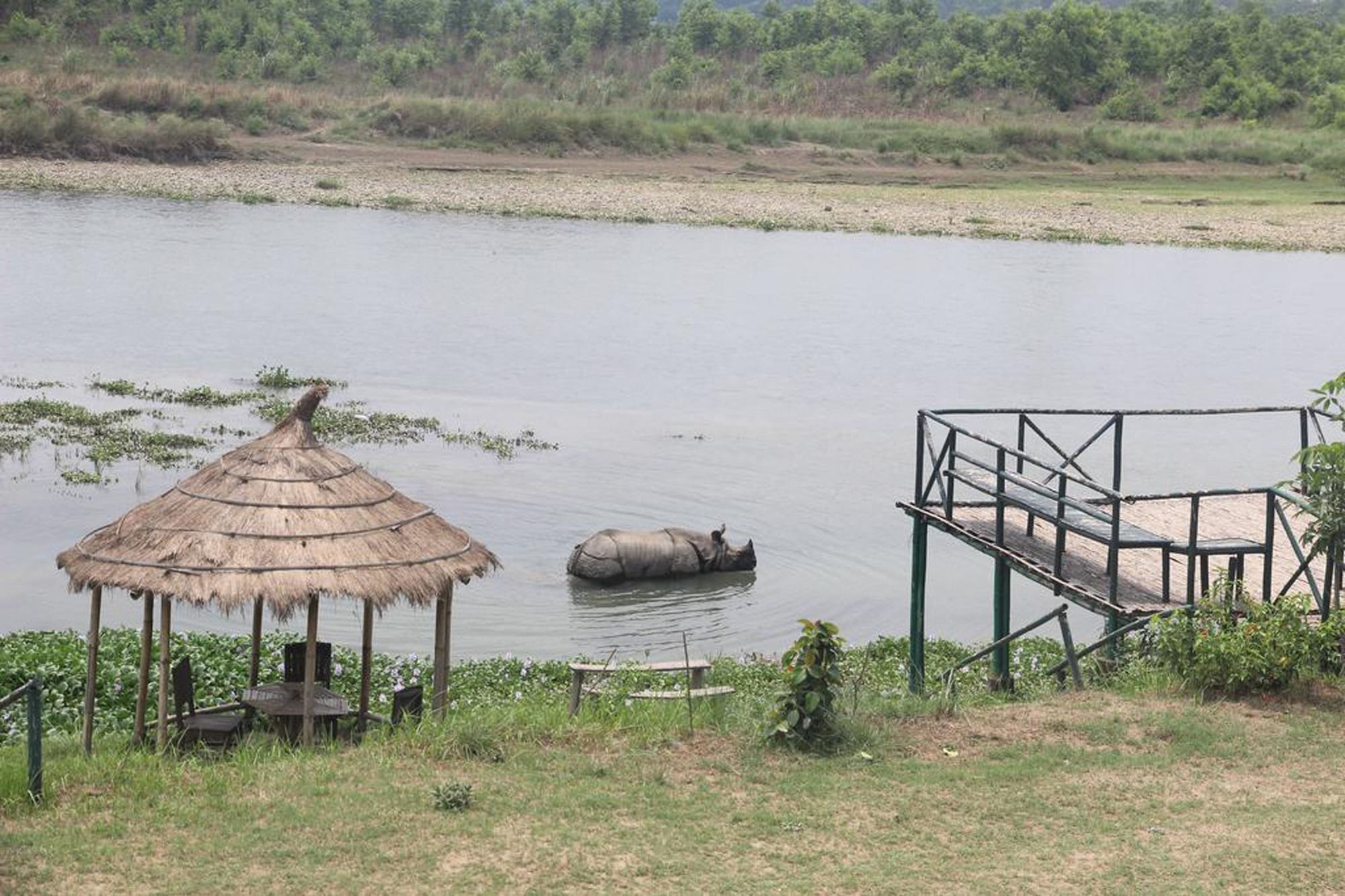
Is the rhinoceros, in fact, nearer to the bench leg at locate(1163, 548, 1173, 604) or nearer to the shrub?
the bench leg at locate(1163, 548, 1173, 604)

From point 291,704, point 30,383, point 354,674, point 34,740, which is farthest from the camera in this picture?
point 30,383

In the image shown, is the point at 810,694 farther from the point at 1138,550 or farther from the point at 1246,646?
the point at 1138,550

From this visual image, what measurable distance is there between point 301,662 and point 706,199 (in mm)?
46328

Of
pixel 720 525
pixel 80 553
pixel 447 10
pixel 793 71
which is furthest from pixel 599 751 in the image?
pixel 447 10

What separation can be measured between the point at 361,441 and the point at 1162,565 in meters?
13.8

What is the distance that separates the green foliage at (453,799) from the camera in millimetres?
10188

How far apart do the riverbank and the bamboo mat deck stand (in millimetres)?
38848

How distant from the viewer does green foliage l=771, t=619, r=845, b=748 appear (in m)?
11.3

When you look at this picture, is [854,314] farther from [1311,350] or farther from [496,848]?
[496,848]

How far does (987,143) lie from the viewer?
71.1 m

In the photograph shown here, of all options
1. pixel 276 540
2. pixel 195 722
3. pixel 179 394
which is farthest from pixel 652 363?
pixel 276 540

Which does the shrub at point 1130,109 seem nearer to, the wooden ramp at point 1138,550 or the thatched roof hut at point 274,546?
the wooden ramp at point 1138,550

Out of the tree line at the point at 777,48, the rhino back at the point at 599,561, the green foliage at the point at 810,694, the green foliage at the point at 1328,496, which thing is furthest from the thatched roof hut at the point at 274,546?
the tree line at the point at 777,48

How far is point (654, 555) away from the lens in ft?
64.7
